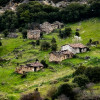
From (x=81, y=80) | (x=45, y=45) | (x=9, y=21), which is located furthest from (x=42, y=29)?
(x=81, y=80)

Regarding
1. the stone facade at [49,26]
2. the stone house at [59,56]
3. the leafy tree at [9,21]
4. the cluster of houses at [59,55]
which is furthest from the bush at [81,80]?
the leafy tree at [9,21]

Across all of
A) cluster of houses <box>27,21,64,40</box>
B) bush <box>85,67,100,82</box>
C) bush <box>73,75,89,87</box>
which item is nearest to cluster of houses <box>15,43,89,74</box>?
bush <box>85,67,100,82</box>

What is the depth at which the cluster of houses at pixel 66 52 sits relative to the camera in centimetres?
6944

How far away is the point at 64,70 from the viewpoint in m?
63.4

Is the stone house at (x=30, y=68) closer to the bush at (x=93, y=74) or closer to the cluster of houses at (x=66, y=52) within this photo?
the cluster of houses at (x=66, y=52)

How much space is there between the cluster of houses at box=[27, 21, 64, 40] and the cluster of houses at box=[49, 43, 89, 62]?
728 inches

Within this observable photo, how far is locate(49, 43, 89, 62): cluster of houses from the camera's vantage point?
69.4 m

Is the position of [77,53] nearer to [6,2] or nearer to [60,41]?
[60,41]

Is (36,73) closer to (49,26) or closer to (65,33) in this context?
(65,33)

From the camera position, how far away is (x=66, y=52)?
7106 centimetres

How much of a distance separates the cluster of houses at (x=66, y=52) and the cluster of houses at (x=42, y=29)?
728 inches

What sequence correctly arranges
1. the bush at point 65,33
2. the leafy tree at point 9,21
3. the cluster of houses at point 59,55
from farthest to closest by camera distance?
the leafy tree at point 9,21 → the bush at point 65,33 → the cluster of houses at point 59,55

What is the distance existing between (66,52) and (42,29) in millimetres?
31496

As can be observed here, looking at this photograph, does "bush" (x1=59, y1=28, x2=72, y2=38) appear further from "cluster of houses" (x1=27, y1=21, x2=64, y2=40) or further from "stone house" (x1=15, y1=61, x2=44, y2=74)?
"stone house" (x1=15, y1=61, x2=44, y2=74)
